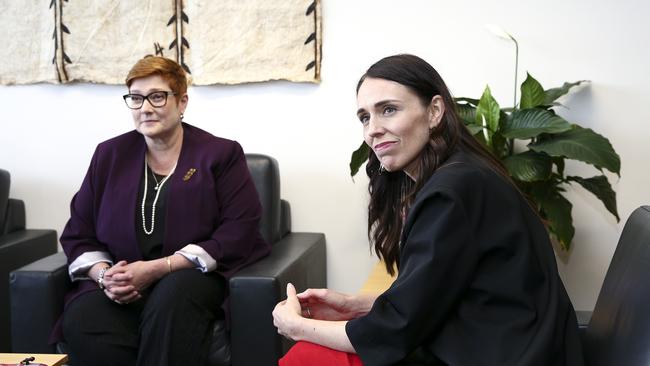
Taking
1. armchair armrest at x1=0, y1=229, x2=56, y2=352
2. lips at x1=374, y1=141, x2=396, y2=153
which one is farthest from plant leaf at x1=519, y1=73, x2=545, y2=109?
armchair armrest at x1=0, y1=229, x2=56, y2=352

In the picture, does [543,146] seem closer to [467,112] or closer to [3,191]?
[467,112]

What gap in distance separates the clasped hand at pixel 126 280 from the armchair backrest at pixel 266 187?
598mm

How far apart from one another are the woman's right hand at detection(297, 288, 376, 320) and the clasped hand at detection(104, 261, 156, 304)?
0.77 m

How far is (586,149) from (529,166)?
0.19m

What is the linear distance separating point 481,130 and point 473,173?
3.87ft

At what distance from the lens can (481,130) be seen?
2416mm

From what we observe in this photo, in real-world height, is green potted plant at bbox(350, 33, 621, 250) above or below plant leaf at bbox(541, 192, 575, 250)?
above

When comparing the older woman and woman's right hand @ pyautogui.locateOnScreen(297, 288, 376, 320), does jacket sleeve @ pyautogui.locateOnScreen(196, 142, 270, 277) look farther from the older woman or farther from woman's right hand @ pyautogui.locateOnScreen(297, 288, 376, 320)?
the older woman

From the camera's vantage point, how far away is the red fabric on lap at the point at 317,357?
4.49ft

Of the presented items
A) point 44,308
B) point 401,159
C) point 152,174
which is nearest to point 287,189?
point 152,174

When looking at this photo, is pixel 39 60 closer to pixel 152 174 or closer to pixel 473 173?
pixel 152 174

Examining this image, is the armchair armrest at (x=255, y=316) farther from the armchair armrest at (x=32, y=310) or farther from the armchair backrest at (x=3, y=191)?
the armchair backrest at (x=3, y=191)

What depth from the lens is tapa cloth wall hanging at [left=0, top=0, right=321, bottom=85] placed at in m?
2.91

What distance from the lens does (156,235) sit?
235cm
